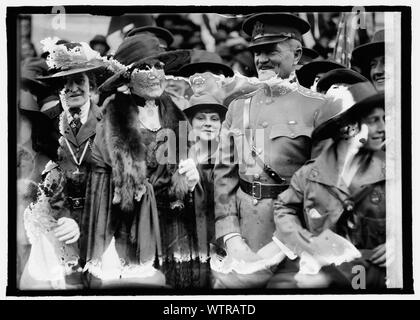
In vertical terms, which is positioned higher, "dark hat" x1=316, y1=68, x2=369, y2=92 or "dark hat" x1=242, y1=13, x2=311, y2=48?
"dark hat" x1=242, y1=13, x2=311, y2=48

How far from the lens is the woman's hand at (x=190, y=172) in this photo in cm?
364

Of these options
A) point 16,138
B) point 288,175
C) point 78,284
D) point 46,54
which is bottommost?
point 78,284

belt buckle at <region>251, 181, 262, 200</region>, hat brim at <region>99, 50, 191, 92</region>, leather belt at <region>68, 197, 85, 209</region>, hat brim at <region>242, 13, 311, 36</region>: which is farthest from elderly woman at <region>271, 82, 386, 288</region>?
leather belt at <region>68, 197, 85, 209</region>

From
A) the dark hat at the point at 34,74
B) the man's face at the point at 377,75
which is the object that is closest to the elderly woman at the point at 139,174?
the dark hat at the point at 34,74

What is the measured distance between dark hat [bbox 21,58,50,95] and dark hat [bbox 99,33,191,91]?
1.44 feet

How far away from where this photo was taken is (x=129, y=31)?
12.0 feet

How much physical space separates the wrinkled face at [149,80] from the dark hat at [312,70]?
90 cm

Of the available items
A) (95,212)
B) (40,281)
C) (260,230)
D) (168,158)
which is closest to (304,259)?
(260,230)

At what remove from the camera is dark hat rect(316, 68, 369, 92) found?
144 inches

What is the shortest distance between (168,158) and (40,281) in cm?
117

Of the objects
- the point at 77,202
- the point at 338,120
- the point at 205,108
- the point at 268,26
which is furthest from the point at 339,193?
the point at 77,202

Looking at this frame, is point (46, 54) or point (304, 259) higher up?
point (46, 54)

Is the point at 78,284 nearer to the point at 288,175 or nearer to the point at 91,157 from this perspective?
the point at 91,157

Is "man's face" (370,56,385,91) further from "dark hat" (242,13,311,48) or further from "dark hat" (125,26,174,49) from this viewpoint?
"dark hat" (125,26,174,49)
